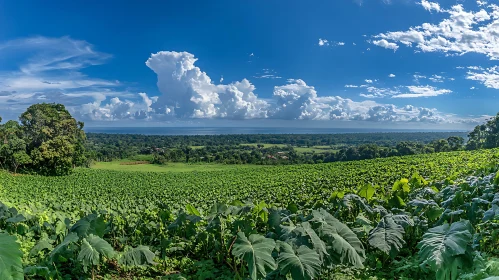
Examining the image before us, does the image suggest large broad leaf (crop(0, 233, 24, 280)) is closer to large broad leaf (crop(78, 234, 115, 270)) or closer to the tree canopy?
large broad leaf (crop(78, 234, 115, 270))

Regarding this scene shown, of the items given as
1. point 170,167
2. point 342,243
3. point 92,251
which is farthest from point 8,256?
point 170,167

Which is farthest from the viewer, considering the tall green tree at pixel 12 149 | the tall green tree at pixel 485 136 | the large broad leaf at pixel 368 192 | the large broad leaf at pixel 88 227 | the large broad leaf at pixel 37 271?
the tall green tree at pixel 485 136

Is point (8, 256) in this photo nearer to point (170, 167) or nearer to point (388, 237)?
point (388, 237)

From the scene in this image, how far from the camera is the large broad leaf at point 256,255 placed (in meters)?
3.12

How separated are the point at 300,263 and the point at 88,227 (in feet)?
9.64

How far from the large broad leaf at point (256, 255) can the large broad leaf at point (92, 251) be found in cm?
158

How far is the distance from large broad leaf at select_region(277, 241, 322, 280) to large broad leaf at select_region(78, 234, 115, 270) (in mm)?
2025

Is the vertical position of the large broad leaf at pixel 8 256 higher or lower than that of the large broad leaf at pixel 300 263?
higher

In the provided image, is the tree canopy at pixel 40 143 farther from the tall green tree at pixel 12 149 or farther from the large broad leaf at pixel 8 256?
the large broad leaf at pixel 8 256

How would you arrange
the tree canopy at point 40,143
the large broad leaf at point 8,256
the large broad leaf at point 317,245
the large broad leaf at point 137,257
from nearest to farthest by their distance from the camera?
the large broad leaf at point 8,256 < the large broad leaf at point 317,245 < the large broad leaf at point 137,257 < the tree canopy at point 40,143

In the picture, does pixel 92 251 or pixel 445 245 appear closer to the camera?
pixel 445 245

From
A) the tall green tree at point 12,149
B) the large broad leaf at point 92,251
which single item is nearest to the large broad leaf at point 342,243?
the large broad leaf at point 92,251

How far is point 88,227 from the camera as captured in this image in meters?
4.24

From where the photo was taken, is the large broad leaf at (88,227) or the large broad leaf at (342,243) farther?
the large broad leaf at (88,227)
